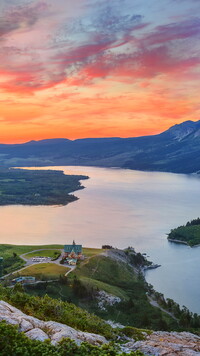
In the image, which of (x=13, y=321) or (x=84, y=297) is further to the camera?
(x=84, y=297)

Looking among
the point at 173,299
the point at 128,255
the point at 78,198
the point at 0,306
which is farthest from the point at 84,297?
the point at 78,198

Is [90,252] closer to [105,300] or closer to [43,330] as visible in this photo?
[105,300]

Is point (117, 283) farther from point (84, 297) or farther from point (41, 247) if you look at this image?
point (41, 247)

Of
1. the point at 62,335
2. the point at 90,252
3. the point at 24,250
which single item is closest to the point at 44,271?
the point at 90,252

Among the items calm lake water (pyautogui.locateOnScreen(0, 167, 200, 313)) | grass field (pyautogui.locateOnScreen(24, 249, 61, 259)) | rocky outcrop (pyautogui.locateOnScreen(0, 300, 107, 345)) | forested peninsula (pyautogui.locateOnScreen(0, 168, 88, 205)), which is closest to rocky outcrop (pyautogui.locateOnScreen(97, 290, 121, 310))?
calm lake water (pyautogui.locateOnScreen(0, 167, 200, 313))

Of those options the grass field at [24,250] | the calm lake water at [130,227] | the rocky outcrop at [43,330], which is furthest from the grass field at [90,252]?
the rocky outcrop at [43,330]

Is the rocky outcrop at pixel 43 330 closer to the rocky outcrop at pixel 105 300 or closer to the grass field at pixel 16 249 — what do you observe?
the rocky outcrop at pixel 105 300
